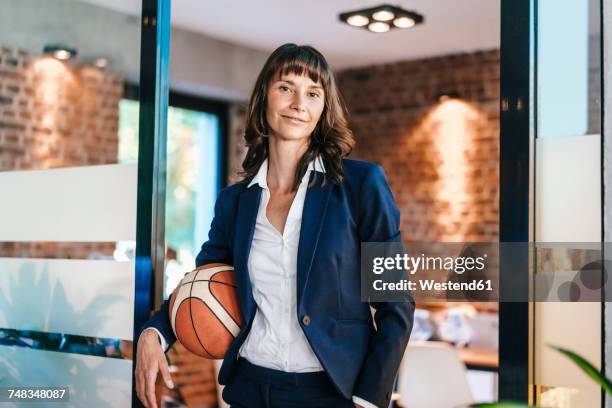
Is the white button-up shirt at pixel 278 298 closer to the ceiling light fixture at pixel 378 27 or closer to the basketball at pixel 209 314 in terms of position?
the basketball at pixel 209 314

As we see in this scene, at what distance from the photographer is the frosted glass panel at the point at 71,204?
2535 mm

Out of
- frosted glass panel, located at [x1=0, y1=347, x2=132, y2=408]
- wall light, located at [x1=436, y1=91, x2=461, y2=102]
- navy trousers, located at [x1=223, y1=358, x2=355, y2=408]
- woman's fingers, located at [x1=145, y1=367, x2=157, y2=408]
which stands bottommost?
frosted glass panel, located at [x1=0, y1=347, x2=132, y2=408]

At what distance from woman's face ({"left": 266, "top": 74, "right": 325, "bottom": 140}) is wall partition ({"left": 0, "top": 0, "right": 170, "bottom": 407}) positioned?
698 mm

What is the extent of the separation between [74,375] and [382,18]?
284 cm

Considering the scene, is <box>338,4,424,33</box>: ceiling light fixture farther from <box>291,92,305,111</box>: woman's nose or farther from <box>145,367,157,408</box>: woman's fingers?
<box>145,367,157,408</box>: woman's fingers

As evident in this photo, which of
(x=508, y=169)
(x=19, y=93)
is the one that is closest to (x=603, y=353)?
(x=508, y=169)

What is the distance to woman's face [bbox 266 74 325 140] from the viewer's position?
1879mm

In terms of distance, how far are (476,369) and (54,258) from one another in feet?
9.39

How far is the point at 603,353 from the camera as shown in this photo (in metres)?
1.85

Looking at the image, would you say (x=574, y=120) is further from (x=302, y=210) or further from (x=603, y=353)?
(x=302, y=210)

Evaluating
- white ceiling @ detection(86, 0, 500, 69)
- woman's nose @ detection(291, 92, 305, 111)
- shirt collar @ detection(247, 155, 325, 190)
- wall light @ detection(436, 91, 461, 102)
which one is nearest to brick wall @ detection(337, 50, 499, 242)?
wall light @ detection(436, 91, 461, 102)

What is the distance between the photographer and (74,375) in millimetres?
2635

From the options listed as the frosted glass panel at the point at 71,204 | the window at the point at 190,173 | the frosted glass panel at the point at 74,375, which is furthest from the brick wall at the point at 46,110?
the window at the point at 190,173

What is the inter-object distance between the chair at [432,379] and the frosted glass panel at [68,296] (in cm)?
170
